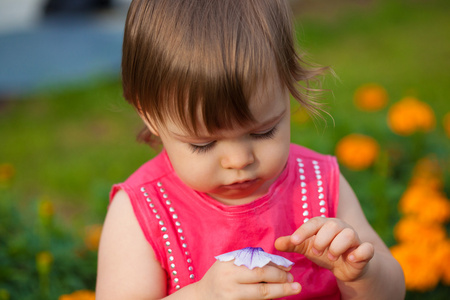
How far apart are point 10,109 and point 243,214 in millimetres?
3559

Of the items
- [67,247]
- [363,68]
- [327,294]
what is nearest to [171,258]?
[327,294]

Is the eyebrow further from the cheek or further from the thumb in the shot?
the thumb

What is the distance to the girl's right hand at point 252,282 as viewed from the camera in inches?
48.9

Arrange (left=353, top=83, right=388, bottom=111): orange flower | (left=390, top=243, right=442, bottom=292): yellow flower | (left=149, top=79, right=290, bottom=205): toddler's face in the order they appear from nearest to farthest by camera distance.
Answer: (left=149, top=79, right=290, bottom=205): toddler's face, (left=390, top=243, right=442, bottom=292): yellow flower, (left=353, top=83, right=388, bottom=111): orange flower

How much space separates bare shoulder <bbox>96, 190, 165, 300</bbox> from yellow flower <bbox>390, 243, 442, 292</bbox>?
907 millimetres

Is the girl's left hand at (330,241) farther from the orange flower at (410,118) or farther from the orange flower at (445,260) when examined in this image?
the orange flower at (410,118)

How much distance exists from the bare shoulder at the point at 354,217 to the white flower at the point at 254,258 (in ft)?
1.58

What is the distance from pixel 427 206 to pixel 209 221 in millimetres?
1021

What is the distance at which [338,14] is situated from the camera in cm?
618

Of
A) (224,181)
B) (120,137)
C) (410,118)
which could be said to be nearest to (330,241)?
(224,181)

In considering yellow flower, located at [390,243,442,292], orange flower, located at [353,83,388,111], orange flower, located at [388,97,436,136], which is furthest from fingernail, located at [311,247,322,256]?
orange flower, located at [353,83,388,111]

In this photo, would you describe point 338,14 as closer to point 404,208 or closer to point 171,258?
point 404,208

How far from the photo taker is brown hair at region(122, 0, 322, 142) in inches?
49.4

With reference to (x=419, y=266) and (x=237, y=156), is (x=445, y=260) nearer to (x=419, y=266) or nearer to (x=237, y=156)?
(x=419, y=266)
